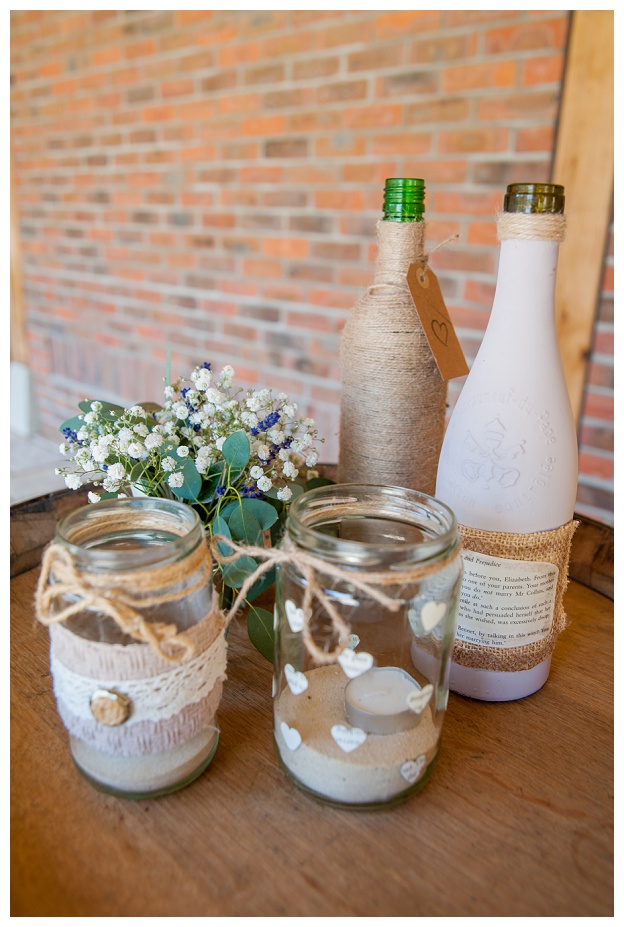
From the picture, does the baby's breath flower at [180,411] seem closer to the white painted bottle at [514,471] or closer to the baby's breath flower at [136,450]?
the baby's breath flower at [136,450]

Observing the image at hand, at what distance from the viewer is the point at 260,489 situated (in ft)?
1.93

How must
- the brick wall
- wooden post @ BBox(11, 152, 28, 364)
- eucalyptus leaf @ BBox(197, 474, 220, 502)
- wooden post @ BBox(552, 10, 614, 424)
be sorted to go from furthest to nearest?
wooden post @ BBox(11, 152, 28, 364) → the brick wall → wooden post @ BBox(552, 10, 614, 424) → eucalyptus leaf @ BBox(197, 474, 220, 502)

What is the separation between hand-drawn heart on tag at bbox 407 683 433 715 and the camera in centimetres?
47

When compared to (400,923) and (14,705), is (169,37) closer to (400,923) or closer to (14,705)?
(14,705)

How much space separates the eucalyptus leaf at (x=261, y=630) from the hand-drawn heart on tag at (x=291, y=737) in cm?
11

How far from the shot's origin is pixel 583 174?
Result: 120 centimetres

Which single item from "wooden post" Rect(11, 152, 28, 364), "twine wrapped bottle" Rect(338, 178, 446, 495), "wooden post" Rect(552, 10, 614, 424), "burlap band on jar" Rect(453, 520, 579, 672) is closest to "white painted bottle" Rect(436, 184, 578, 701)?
"burlap band on jar" Rect(453, 520, 579, 672)

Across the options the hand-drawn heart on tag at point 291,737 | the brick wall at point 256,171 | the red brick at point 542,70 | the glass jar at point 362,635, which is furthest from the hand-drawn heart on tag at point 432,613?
the red brick at point 542,70

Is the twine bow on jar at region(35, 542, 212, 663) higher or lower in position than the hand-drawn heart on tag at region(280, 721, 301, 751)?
higher

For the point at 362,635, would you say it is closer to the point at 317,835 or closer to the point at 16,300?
the point at 317,835

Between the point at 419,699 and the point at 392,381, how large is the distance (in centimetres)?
31

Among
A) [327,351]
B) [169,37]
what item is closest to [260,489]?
[327,351]

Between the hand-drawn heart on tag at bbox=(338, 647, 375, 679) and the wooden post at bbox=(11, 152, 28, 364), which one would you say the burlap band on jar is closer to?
the hand-drawn heart on tag at bbox=(338, 647, 375, 679)

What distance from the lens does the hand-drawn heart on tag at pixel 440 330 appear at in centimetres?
66
